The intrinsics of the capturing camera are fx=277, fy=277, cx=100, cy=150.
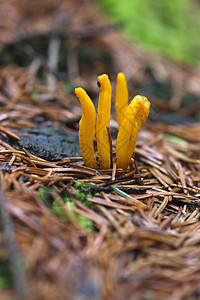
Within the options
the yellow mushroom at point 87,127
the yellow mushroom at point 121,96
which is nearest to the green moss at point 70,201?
the yellow mushroom at point 87,127

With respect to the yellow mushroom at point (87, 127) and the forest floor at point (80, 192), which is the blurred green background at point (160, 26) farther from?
the yellow mushroom at point (87, 127)

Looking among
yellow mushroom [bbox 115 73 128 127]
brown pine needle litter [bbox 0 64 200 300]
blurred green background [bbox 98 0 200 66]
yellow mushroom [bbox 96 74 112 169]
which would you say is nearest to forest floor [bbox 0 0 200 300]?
brown pine needle litter [bbox 0 64 200 300]

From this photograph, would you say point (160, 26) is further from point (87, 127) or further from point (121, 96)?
point (87, 127)

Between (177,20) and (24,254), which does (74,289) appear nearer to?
(24,254)

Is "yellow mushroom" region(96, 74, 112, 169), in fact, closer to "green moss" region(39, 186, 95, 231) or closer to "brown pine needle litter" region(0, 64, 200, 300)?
"brown pine needle litter" region(0, 64, 200, 300)

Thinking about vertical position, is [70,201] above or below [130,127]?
below

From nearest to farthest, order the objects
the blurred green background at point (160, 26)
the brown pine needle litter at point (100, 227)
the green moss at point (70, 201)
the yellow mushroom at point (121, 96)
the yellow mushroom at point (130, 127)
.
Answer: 1. the brown pine needle litter at point (100, 227)
2. the green moss at point (70, 201)
3. the yellow mushroom at point (130, 127)
4. the yellow mushroom at point (121, 96)
5. the blurred green background at point (160, 26)

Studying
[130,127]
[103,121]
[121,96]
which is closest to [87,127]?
[103,121]
